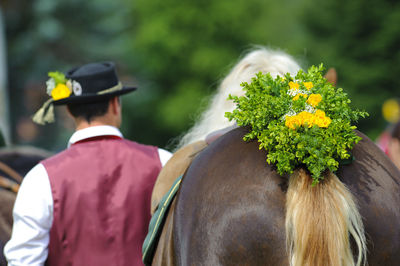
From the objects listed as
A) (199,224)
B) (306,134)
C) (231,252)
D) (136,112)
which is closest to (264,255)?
(231,252)

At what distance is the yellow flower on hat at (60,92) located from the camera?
11.4 ft

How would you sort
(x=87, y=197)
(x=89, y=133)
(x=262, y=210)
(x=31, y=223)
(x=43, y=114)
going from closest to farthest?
(x=262, y=210) → (x=31, y=223) → (x=87, y=197) → (x=89, y=133) → (x=43, y=114)

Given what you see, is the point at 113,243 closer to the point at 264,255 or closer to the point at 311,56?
the point at 264,255

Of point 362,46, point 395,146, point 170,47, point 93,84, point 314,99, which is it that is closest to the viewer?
point 314,99

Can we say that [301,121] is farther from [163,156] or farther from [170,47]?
[170,47]

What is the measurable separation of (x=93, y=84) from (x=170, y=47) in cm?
2534

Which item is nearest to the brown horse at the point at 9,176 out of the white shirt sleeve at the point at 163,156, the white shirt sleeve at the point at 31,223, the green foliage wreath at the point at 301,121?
the white shirt sleeve at the point at 31,223

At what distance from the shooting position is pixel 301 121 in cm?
210

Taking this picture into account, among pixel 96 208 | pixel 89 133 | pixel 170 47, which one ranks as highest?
pixel 89 133

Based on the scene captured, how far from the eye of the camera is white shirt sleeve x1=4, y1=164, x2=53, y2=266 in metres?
3.10

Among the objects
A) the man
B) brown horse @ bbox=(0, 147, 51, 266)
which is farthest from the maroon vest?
brown horse @ bbox=(0, 147, 51, 266)

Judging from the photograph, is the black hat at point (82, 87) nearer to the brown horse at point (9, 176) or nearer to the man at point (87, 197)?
the man at point (87, 197)

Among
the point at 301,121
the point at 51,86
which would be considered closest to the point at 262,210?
the point at 301,121

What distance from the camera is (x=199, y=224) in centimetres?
217
